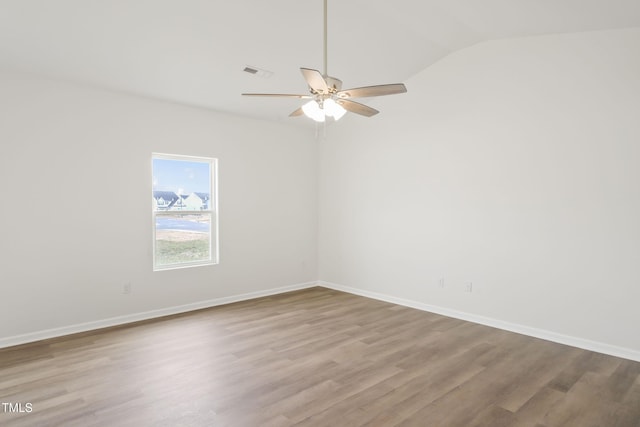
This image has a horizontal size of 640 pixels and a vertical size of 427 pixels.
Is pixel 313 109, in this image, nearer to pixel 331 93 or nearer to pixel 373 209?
pixel 331 93

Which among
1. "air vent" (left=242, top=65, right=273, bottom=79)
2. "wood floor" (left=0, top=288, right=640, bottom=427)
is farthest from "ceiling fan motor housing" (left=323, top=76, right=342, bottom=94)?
"wood floor" (left=0, top=288, right=640, bottom=427)

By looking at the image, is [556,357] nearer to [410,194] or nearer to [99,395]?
[410,194]

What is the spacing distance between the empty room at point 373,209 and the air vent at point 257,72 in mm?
22

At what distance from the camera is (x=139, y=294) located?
451 centimetres

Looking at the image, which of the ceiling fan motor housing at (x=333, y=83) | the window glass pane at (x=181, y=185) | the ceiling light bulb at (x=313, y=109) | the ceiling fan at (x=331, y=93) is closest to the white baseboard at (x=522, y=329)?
the window glass pane at (x=181, y=185)

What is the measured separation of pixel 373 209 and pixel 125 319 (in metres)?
3.53

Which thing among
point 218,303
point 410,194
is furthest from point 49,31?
point 410,194

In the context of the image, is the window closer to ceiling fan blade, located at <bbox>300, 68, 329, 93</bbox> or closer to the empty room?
the empty room

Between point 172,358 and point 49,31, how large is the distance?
297 cm

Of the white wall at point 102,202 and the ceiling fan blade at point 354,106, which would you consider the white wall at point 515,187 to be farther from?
the ceiling fan blade at point 354,106

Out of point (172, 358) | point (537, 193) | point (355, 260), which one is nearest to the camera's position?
point (172, 358)

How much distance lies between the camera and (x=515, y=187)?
416cm

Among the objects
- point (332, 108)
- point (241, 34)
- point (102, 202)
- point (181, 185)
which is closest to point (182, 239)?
point (181, 185)

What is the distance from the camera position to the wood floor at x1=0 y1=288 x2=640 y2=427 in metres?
2.46
